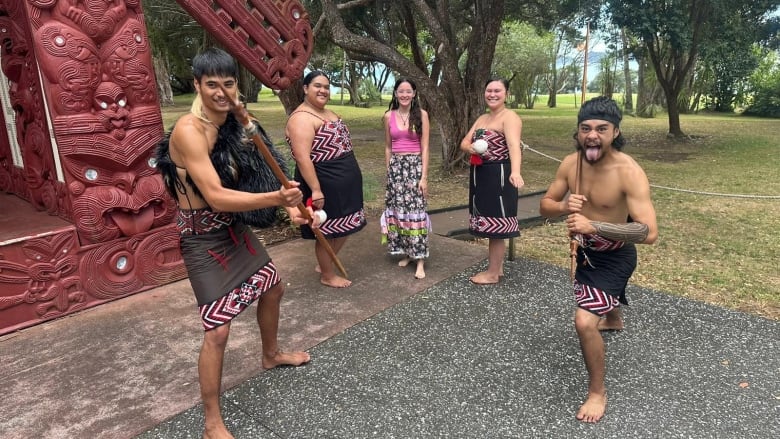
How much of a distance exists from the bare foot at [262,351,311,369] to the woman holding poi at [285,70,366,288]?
109 centimetres

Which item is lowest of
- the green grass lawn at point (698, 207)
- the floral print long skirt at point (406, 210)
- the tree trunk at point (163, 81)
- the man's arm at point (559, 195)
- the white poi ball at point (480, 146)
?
the green grass lawn at point (698, 207)

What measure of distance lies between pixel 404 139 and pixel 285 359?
1.98 metres

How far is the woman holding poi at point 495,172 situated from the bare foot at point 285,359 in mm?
1645

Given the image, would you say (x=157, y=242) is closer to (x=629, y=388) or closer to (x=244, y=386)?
(x=244, y=386)

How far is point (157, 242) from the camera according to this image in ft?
12.7

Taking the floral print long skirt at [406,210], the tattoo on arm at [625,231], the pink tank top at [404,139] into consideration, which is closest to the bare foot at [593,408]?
the tattoo on arm at [625,231]

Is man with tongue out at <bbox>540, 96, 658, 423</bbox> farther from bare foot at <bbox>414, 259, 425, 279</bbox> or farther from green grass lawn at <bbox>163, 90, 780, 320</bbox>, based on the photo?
green grass lawn at <bbox>163, 90, 780, 320</bbox>

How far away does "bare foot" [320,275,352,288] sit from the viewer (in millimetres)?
3953

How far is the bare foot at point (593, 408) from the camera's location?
7.73ft

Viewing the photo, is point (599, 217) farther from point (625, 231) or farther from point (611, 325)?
point (611, 325)

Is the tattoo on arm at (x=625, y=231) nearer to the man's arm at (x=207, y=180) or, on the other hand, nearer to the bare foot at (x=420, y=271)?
the man's arm at (x=207, y=180)

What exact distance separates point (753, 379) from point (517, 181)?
1.79 meters

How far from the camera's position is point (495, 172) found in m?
3.82

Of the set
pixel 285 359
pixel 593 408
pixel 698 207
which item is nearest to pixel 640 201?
pixel 593 408
